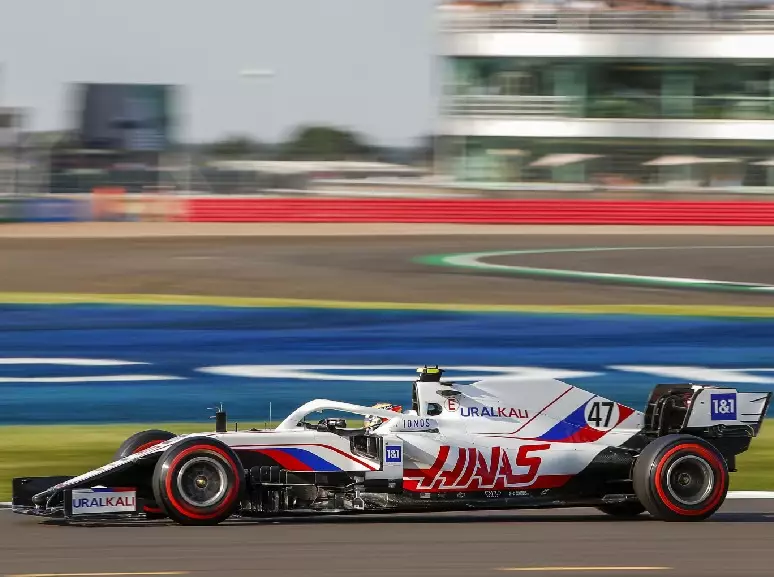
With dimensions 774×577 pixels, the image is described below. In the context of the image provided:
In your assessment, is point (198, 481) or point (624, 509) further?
point (624, 509)

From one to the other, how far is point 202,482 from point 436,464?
4.17 ft

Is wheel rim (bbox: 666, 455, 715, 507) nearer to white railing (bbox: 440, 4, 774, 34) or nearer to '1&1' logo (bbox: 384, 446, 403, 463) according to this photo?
'1&1' logo (bbox: 384, 446, 403, 463)

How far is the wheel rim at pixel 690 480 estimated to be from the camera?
28.6ft

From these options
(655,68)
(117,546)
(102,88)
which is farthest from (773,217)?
(117,546)

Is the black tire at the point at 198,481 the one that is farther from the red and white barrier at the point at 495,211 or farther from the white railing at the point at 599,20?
the white railing at the point at 599,20

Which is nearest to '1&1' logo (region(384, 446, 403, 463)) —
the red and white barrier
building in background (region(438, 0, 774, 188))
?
the red and white barrier

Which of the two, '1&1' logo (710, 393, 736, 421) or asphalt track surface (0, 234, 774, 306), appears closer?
'1&1' logo (710, 393, 736, 421)

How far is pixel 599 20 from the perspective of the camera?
4378 cm

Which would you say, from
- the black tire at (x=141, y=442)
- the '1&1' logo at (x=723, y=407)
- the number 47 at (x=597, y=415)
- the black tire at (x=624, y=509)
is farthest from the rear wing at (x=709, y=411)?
the black tire at (x=141, y=442)

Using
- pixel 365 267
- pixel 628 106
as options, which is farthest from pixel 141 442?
pixel 628 106

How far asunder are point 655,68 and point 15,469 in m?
35.2

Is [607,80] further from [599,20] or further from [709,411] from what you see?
[709,411]

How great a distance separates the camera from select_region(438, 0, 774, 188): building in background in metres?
43.3

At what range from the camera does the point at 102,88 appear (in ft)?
172
